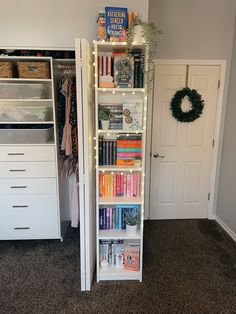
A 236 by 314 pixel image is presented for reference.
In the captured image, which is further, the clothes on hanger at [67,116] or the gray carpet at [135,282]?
the clothes on hanger at [67,116]

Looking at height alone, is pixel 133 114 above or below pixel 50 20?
below

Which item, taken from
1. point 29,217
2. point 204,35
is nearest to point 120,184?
point 29,217

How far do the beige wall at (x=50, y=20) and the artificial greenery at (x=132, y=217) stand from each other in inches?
66.7

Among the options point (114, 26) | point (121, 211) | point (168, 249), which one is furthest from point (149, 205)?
point (114, 26)

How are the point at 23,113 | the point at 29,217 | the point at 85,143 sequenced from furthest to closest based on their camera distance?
the point at 29,217 → the point at 23,113 → the point at 85,143

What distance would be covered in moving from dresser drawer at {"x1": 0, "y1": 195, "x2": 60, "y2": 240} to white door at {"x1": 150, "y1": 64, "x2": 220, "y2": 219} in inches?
55.7

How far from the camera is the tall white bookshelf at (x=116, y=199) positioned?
6.82 feet

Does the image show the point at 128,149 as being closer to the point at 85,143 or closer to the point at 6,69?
the point at 85,143

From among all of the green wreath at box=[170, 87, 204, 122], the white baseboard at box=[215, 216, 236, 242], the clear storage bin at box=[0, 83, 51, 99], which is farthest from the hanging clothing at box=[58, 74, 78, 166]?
the white baseboard at box=[215, 216, 236, 242]

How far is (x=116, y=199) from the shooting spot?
7.19 ft

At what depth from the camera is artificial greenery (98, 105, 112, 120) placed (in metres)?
2.06

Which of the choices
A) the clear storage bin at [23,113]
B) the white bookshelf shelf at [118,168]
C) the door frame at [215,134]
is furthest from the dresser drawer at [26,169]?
the door frame at [215,134]

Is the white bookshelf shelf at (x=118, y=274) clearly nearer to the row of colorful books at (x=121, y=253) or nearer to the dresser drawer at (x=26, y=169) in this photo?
the row of colorful books at (x=121, y=253)

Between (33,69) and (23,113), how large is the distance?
468 millimetres
